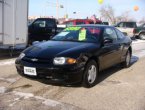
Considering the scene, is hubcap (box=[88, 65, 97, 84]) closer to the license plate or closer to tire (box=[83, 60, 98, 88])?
tire (box=[83, 60, 98, 88])

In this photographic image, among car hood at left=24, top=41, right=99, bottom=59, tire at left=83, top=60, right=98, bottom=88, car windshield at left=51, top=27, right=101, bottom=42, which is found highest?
car windshield at left=51, top=27, right=101, bottom=42

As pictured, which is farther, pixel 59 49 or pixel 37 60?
pixel 59 49

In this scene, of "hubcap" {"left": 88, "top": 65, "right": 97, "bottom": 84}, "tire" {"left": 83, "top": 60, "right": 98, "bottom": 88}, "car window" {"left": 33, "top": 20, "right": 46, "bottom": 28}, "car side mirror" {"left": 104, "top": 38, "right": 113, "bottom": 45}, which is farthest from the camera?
"car window" {"left": 33, "top": 20, "right": 46, "bottom": 28}

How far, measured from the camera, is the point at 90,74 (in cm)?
676

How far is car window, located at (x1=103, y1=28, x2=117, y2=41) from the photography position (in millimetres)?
7953

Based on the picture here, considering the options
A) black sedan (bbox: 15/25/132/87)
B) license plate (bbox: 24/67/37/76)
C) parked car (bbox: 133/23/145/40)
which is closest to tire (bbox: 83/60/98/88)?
black sedan (bbox: 15/25/132/87)

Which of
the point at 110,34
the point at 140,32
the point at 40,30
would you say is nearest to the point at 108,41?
the point at 110,34

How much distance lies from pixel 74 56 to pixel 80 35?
153cm

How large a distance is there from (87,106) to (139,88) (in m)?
1.99

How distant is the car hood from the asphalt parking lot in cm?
61

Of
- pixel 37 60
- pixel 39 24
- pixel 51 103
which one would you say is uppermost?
pixel 39 24

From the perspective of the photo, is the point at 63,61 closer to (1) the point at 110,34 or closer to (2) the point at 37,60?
(2) the point at 37,60

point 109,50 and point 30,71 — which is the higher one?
point 109,50

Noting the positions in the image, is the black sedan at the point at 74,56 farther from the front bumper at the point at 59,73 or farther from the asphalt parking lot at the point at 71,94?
the asphalt parking lot at the point at 71,94
